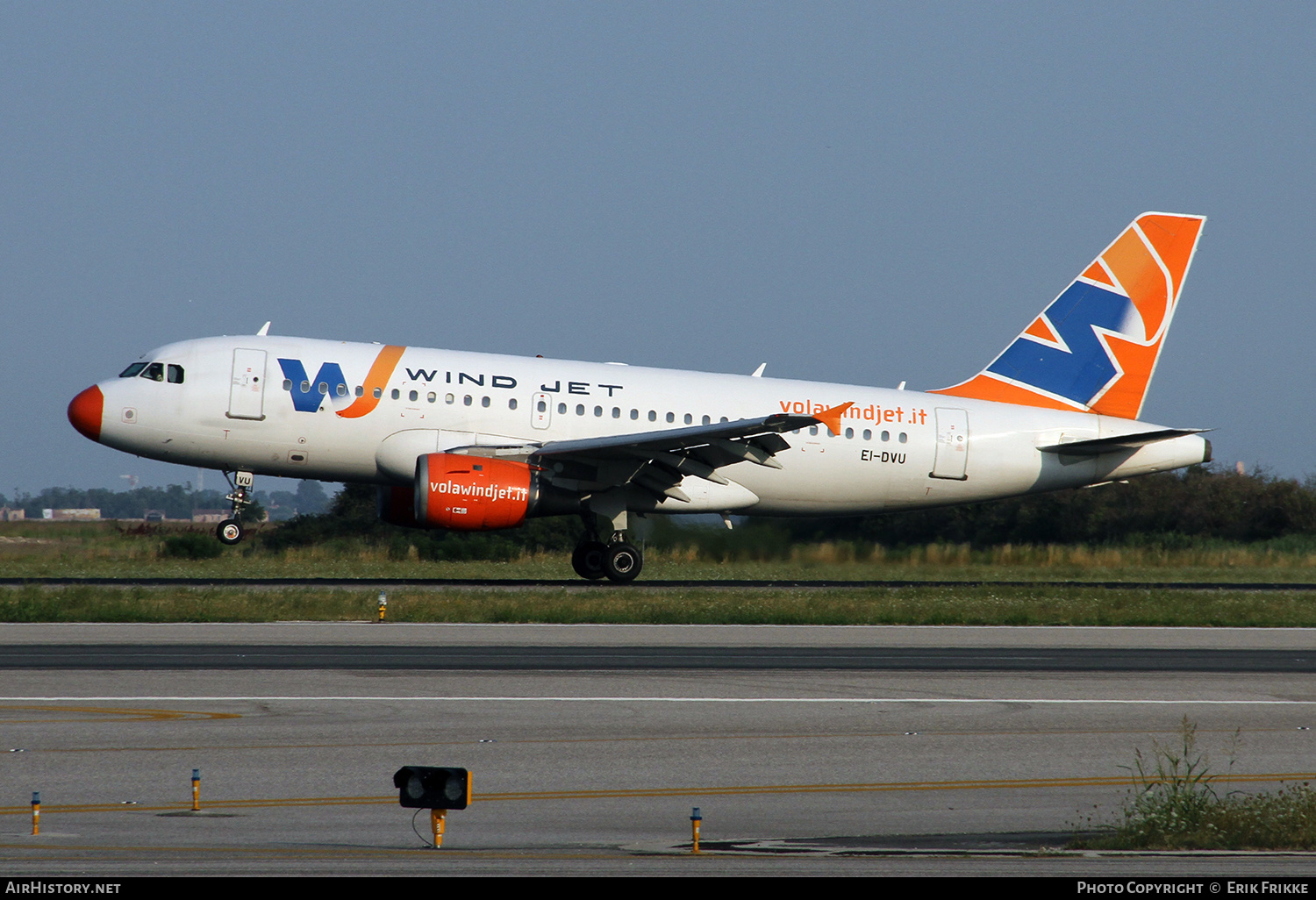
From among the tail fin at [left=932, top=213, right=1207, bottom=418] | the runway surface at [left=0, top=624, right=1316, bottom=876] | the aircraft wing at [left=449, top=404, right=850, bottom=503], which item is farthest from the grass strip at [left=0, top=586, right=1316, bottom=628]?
the tail fin at [left=932, top=213, right=1207, bottom=418]

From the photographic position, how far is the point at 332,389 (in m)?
26.4

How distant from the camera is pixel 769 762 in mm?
10711

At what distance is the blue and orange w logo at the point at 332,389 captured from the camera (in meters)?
26.3

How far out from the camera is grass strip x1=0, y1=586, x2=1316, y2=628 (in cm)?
2162

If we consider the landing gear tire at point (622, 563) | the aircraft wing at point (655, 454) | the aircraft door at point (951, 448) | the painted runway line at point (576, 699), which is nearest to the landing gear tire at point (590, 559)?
the landing gear tire at point (622, 563)

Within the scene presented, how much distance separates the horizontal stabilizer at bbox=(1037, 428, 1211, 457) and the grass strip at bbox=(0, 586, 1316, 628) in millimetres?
4376

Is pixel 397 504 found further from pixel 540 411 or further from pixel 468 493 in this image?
pixel 540 411

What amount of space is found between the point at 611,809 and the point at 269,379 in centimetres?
1903

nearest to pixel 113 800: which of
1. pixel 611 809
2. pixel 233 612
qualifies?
pixel 611 809

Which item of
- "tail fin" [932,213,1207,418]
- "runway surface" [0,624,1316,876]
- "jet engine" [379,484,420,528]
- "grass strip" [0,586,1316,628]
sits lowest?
"runway surface" [0,624,1316,876]

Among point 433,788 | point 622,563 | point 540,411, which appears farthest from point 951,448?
point 433,788

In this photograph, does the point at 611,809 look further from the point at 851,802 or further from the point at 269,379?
the point at 269,379

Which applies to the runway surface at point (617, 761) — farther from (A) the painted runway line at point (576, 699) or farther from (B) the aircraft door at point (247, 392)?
(B) the aircraft door at point (247, 392)

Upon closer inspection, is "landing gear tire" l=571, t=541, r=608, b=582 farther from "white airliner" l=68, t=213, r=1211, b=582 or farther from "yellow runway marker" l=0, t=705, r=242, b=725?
"yellow runway marker" l=0, t=705, r=242, b=725
